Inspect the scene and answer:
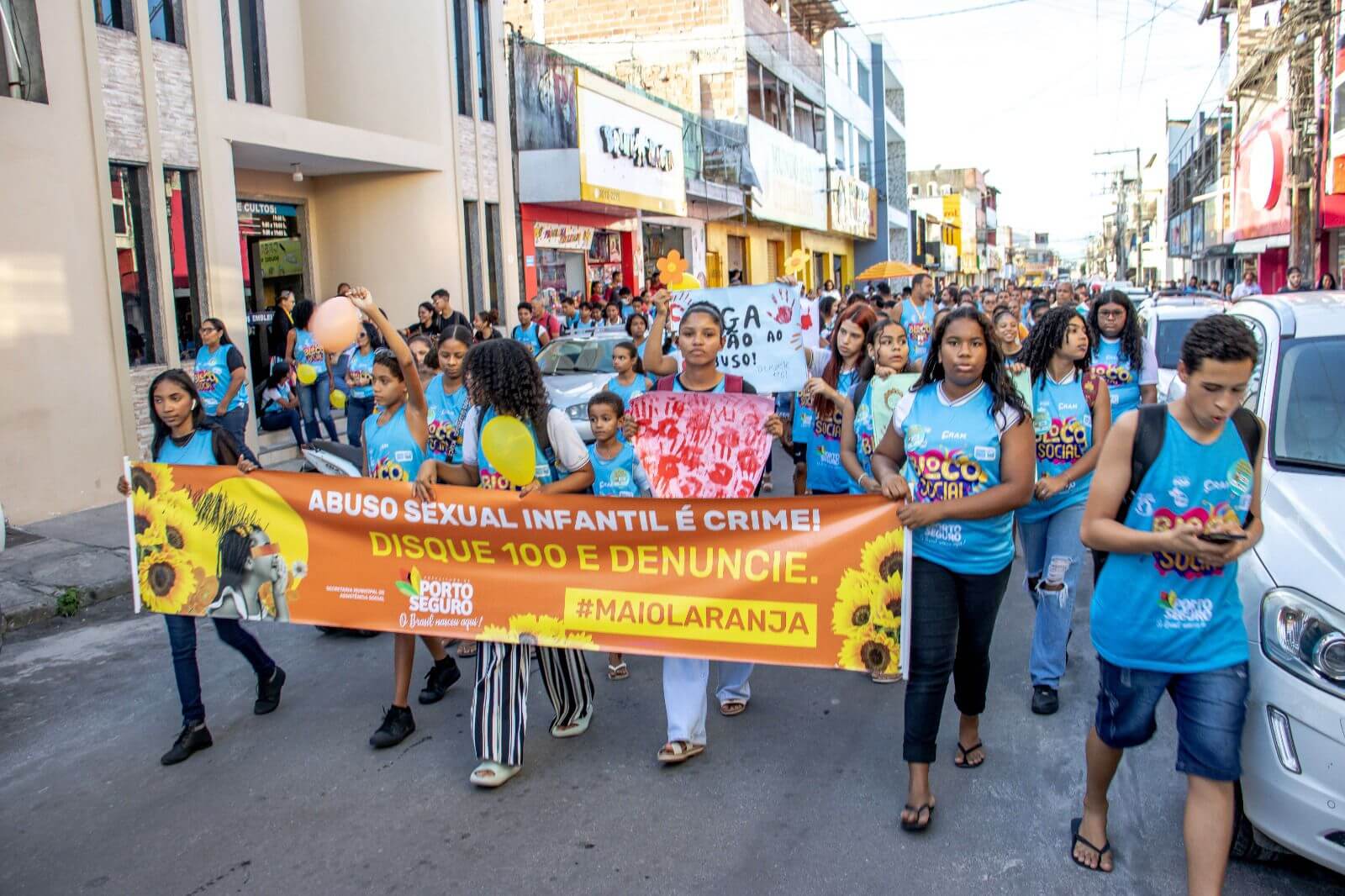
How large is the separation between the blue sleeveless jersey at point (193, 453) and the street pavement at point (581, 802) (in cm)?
130

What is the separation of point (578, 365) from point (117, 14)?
5936 millimetres

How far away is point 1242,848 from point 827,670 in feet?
7.83

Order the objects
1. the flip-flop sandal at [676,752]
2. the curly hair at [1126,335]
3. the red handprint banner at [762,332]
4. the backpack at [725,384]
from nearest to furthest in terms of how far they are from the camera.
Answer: the flip-flop sandal at [676,752]
the backpack at [725,384]
the red handprint banner at [762,332]
the curly hair at [1126,335]

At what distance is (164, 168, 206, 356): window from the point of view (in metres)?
11.9

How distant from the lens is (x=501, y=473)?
15.3 ft

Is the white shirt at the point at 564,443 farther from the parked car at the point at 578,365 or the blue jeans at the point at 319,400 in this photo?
the blue jeans at the point at 319,400

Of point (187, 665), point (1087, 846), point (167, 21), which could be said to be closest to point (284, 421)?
point (167, 21)

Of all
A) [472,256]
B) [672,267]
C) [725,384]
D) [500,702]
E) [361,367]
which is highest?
[472,256]

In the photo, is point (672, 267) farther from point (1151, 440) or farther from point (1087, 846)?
point (1087, 846)

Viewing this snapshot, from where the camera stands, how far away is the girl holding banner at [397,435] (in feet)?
16.3

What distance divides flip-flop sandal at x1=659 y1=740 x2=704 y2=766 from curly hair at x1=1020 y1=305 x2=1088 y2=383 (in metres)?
2.47

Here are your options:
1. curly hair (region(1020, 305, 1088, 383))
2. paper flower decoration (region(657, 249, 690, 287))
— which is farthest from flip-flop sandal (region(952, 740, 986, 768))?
paper flower decoration (region(657, 249, 690, 287))

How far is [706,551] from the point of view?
173 inches

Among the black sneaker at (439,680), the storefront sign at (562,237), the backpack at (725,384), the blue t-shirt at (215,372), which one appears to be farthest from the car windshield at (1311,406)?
the storefront sign at (562,237)
